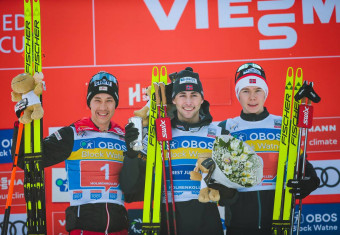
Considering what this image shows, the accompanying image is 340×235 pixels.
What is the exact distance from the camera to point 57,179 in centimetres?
395

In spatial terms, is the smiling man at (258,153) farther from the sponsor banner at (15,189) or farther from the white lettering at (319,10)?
the sponsor banner at (15,189)

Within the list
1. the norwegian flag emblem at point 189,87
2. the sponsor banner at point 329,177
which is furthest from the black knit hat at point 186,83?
the sponsor banner at point 329,177

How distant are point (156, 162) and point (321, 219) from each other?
1.81 metres

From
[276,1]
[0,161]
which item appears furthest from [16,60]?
[276,1]

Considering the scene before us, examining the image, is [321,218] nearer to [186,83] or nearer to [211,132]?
[211,132]

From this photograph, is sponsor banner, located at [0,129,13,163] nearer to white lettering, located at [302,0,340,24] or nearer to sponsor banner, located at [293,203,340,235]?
sponsor banner, located at [293,203,340,235]

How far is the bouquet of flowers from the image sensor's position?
2768 millimetres

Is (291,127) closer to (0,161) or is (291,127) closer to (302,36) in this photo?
(302,36)

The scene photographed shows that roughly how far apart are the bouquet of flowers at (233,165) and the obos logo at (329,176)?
1.38 metres

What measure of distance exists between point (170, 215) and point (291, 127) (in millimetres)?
1080

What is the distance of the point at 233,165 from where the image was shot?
2.78 meters

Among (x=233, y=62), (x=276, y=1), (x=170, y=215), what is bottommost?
(x=170, y=215)

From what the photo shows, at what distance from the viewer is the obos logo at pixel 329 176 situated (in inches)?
155

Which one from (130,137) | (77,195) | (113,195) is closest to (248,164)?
(130,137)
